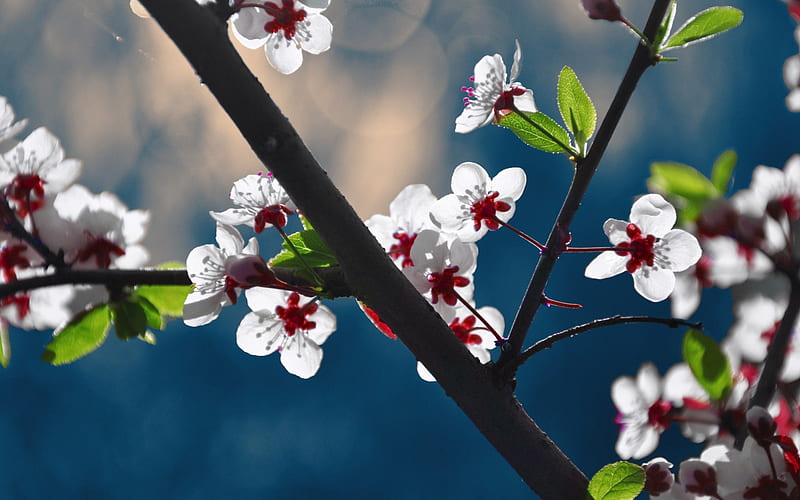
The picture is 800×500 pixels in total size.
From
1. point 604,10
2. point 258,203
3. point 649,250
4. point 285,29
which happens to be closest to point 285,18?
point 285,29

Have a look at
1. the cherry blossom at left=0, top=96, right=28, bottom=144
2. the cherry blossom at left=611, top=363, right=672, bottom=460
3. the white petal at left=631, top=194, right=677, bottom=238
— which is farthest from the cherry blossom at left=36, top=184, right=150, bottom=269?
the cherry blossom at left=611, top=363, right=672, bottom=460

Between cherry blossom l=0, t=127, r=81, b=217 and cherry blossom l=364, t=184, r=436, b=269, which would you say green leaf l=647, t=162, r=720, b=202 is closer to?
cherry blossom l=364, t=184, r=436, b=269

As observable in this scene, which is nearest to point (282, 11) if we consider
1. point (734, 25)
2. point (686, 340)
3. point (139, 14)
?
point (139, 14)

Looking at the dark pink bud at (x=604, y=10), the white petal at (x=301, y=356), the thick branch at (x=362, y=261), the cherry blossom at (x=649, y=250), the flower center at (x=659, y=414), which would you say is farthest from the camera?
the flower center at (x=659, y=414)

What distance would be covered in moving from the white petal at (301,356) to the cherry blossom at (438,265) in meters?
0.25

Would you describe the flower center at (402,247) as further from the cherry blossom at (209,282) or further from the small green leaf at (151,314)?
the small green leaf at (151,314)

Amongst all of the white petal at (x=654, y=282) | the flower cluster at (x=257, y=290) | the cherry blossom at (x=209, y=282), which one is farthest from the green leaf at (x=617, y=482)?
the cherry blossom at (x=209, y=282)

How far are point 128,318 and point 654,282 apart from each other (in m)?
0.94

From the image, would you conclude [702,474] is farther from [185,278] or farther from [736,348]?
[185,278]

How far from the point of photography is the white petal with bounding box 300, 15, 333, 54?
117cm

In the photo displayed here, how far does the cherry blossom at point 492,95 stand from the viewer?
1129mm

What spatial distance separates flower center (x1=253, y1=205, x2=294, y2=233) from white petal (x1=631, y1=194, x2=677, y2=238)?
24.1 inches

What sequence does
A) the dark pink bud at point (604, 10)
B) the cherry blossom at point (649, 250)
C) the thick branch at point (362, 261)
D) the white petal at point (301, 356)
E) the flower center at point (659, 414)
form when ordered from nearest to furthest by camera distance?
the thick branch at point (362, 261) < the dark pink bud at point (604, 10) < the cherry blossom at point (649, 250) < the white petal at point (301, 356) < the flower center at point (659, 414)

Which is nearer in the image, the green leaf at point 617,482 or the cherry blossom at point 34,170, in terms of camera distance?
the green leaf at point 617,482
